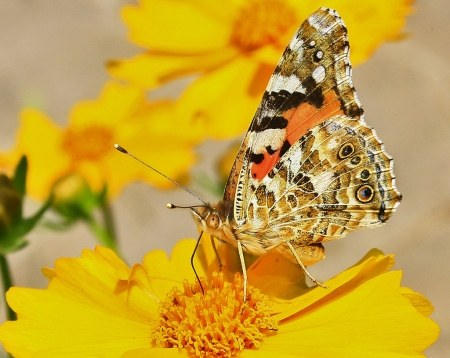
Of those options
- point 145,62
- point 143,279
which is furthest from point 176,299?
point 145,62

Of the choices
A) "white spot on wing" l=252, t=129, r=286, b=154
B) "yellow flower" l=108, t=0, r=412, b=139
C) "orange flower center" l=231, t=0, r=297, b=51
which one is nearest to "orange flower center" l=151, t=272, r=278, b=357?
"white spot on wing" l=252, t=129, r=286, b=154

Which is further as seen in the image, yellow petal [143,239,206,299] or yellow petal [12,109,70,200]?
yellow petal [12,109,70,200]

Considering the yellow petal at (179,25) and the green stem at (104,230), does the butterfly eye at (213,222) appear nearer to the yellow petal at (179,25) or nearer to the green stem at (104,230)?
the green stem at (104,230)

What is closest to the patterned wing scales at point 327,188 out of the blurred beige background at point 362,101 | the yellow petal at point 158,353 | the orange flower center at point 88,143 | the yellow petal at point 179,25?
the yellow petal at point 158,353

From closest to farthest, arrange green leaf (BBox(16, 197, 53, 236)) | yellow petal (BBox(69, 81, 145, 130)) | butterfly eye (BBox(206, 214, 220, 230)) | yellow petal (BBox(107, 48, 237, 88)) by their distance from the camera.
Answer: butterfly eye (BBox(206, 214, 220, 230))
green leaf (BBox(16, 197, 53, 236))
yellow petal (BBox(107, 48, 237, 88))
yellow petal (BBox(69, 81, 145, 130))


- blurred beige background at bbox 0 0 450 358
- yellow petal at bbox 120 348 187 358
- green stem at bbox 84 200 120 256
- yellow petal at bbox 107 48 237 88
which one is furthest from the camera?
blurred beige background at bbox 0 0 450 358

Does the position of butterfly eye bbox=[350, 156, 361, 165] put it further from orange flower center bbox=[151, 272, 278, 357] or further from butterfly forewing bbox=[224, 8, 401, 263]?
orange flower center bbox=[151, 272, 278, 357]

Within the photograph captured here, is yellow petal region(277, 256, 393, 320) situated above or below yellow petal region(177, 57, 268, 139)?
below

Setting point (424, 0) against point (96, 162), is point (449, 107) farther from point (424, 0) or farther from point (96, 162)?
point (96, 162)
